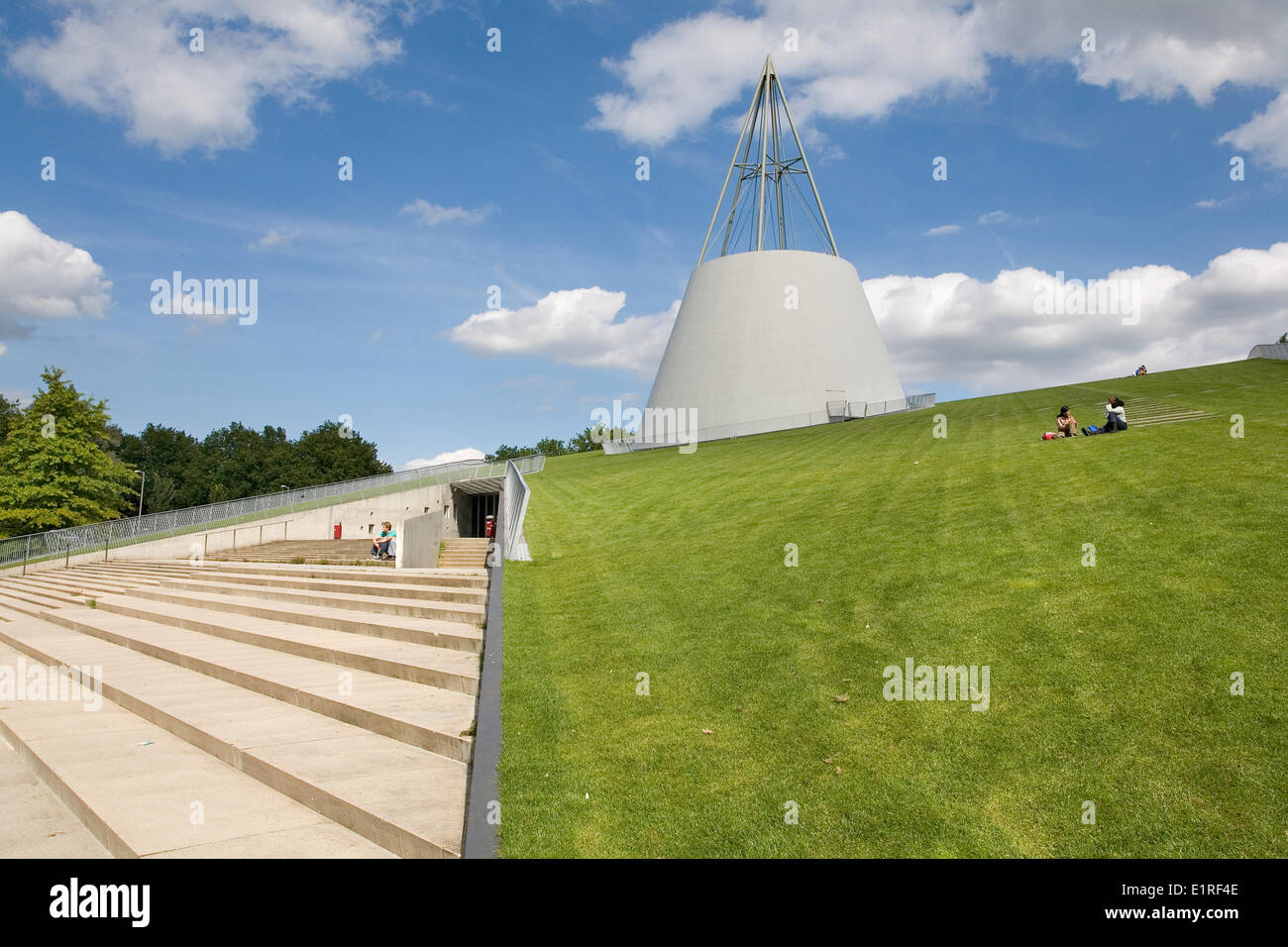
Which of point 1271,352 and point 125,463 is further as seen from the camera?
point 125,463

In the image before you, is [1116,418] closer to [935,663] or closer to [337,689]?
[935,663]

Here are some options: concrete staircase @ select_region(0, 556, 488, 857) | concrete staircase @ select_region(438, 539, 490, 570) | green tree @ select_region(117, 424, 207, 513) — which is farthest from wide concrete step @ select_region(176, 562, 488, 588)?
green tree @ select_region(117, 424, 207, 513)

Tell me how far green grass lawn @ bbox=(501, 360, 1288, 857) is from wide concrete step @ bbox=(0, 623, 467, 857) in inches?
18.1

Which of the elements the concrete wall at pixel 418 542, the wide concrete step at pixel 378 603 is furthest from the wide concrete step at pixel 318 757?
the concrete wall at pixel 418 542

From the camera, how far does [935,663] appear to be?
5.47 metres

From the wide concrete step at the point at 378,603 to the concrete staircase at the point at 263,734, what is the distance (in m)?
0.03

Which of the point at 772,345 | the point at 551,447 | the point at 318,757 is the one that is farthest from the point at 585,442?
the point at 318,757

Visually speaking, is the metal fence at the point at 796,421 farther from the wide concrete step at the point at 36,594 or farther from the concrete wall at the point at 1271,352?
the wide concrete step at the point at 36,594

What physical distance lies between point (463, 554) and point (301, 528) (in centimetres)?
869

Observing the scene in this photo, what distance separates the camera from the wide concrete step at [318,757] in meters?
4.25

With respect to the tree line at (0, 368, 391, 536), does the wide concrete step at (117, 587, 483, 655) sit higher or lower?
lower

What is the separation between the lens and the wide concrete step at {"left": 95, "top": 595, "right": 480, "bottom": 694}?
6.90 m

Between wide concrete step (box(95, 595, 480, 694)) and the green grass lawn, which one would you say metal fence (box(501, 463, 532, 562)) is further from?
wide concrete step (box(95, 595, 480, 694))
